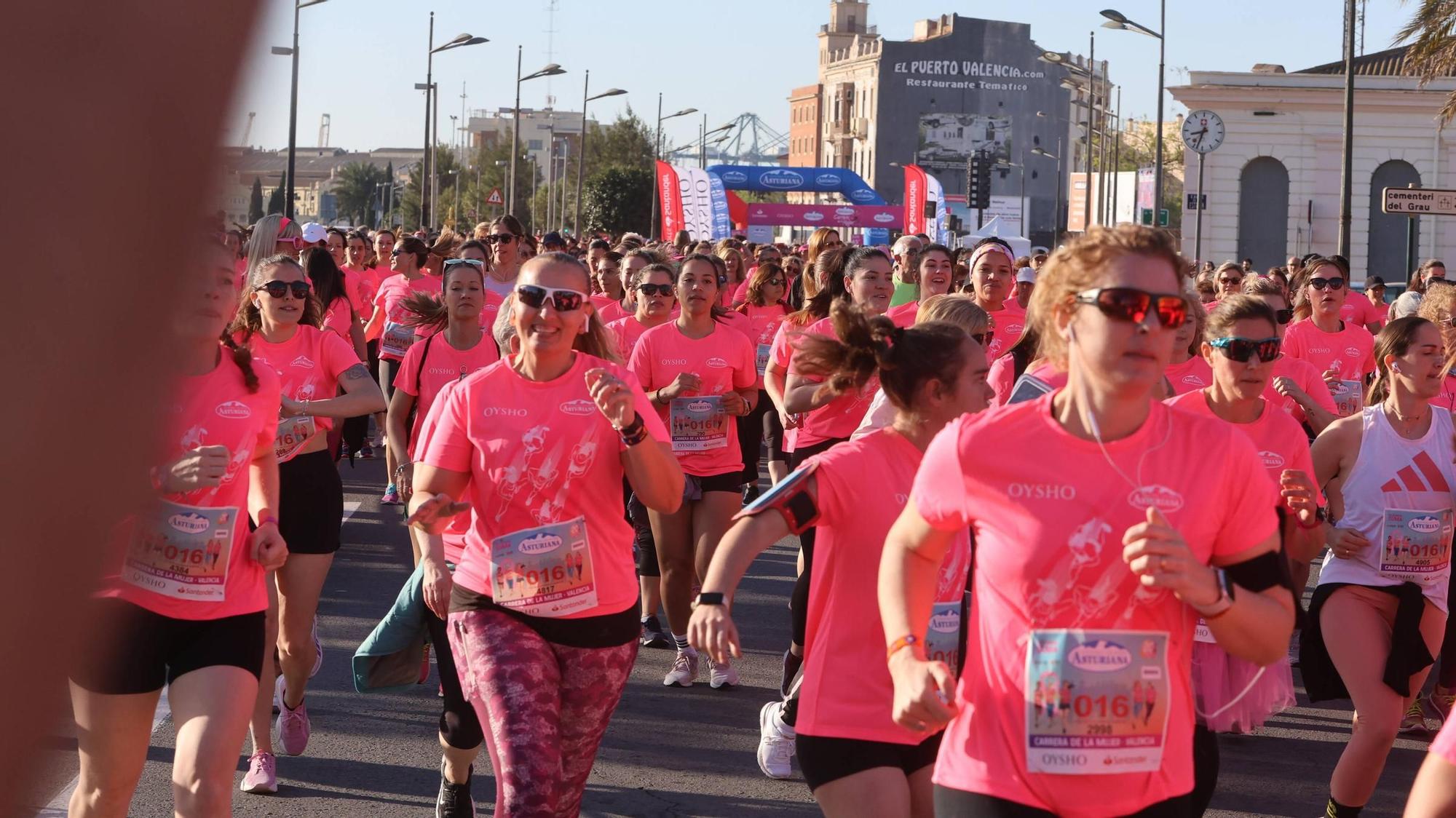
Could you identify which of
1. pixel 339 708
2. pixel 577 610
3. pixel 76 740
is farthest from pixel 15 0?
pixel 339 708

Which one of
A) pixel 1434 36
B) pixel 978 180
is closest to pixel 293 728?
pixel 1434 36

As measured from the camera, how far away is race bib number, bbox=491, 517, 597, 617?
471 centimetres

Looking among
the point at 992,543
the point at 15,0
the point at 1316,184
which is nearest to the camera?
the point at 15,0

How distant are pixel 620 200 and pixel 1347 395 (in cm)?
6912

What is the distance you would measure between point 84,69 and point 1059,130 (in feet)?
458

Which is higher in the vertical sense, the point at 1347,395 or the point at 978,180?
the point at 978,180

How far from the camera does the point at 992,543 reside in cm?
317

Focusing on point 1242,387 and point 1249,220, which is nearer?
point 1242,387

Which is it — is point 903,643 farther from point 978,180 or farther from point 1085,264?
point 978,180

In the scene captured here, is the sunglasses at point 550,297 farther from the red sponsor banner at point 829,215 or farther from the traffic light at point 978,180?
the traffic light at point 978,180

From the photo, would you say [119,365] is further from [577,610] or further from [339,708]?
[339,708]

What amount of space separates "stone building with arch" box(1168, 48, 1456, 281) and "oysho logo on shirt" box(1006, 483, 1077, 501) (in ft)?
152

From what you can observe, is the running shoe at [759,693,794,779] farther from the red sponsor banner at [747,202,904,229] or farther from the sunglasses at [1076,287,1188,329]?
the red sponsor banner at [747,202,904,229]

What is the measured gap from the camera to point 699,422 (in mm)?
8703
